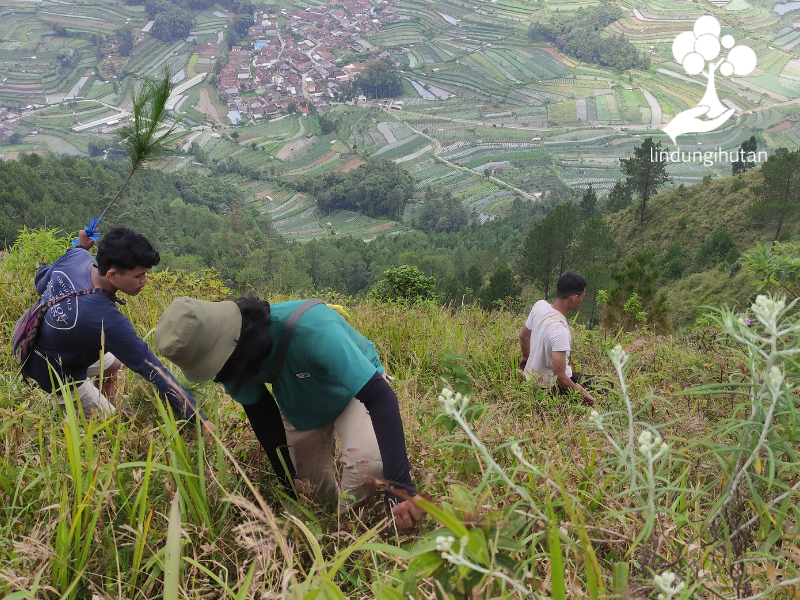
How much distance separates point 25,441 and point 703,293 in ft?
76.9

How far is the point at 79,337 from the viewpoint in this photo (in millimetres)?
2043

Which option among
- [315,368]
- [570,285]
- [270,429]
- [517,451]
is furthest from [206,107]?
[517,451]

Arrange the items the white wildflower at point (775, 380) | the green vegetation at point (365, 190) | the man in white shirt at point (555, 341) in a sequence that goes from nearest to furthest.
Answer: the white wildflower at point (775, 380) < the man in white shirt at point (555, 341) < the green vegetation at point (365, 190)

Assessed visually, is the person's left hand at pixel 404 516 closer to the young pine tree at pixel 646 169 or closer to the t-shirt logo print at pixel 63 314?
the t-shirt logo print at pixel 63 314

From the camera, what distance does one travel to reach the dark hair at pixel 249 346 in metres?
1.53

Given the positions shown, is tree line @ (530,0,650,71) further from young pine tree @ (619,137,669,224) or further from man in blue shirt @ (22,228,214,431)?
man in blue shirt @ (22,228,214,431)

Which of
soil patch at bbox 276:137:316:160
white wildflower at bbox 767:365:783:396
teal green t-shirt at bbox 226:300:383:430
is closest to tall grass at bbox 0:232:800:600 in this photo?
white wildflower at bbox 767:365:783:396

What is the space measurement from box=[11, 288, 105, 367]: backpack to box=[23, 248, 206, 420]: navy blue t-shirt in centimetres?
2

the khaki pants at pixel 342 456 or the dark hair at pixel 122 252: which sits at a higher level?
the dark hair at pixel 122 252

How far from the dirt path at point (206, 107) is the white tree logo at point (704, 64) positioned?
64.5 metres

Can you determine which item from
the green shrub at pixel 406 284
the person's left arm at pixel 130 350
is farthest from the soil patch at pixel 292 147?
the person's left arm at pixel 130 350

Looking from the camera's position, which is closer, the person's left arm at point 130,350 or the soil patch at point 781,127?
the person's left arm at point 130,350

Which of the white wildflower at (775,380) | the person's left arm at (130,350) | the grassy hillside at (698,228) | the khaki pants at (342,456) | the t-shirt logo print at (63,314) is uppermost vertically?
the white wildflower at (775,380)

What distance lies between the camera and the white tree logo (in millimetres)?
74488
